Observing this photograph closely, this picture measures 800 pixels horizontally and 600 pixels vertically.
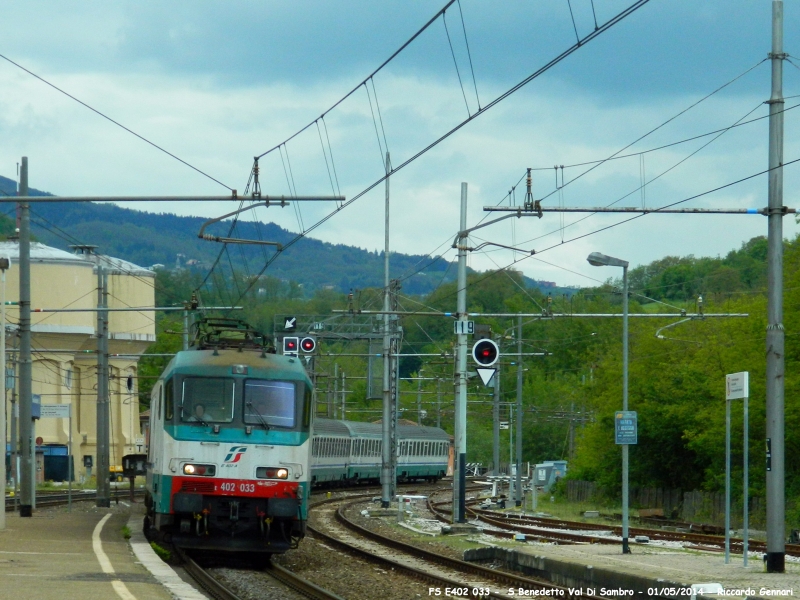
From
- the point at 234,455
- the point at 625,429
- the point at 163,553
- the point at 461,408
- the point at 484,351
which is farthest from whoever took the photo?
the point at 461,408

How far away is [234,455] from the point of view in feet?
62.6

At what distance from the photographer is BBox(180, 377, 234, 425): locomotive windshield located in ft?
63.0

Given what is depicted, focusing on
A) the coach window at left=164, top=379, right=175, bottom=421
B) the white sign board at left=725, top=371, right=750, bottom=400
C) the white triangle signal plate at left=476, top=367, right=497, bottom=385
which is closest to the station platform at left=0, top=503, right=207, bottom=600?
the coach window at left=164, top=379, right=175, bottom=421

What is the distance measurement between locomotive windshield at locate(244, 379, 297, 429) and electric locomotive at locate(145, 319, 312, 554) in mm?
16

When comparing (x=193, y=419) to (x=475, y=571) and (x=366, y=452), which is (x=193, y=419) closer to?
(x=475, y=571)

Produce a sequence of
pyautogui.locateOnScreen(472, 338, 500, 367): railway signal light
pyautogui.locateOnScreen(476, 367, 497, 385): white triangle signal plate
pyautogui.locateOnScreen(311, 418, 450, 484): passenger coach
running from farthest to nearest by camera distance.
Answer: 1. pyautogui.locateOnScreen(311, 418, 450, 484): passenger coach
2. pyautogui.locateOnScreen(476, 367, 497, 385): white triangle signal plate
3. pyautogui.locateOnScreen(472, 338, 500, 367): railway signal light

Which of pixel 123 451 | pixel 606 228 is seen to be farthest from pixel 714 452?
pixel 123 451

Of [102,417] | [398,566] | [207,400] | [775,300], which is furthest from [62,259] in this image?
[775,300]

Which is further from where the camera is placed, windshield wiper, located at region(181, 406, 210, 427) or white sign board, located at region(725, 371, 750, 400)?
windshield wiper, located at region(181, 406, 210, 427)

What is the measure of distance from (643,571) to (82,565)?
290 inches

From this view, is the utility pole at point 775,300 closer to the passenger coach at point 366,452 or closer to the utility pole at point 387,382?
the utility pole at point 387,382

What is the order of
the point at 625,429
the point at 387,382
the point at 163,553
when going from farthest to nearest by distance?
the point at 387,382, the point at 625,429, the point at 163,553

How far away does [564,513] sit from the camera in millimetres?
43906

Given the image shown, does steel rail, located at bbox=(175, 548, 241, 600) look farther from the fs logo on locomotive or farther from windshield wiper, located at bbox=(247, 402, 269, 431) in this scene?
windshield wiper, located at bbox=(247, 402, 269, 431)
